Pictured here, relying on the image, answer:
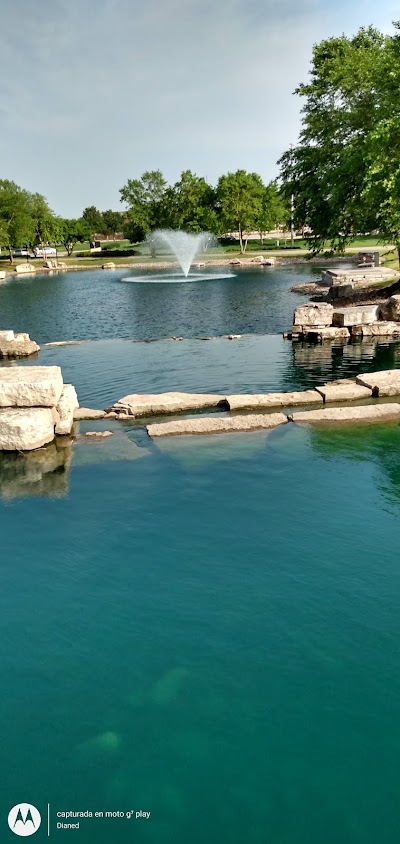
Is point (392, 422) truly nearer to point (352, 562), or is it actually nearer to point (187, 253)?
point (352, 562)

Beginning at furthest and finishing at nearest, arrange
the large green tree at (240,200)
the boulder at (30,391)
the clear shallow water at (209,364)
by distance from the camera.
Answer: the large green tree at (240,200) < the clear shallow water at (209,364) < the boulder at (30,391)

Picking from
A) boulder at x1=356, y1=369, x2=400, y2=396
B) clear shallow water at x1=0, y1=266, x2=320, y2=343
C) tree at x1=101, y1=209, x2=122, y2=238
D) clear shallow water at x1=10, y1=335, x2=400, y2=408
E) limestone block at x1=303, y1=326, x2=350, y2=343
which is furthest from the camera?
tree at x1=101, y1=209, x2=122, y2=238

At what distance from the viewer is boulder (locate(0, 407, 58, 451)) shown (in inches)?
540

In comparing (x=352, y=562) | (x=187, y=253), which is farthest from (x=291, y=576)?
(x=187, y=253)

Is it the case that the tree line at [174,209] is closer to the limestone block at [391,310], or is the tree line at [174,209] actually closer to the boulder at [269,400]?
the limestone block at [391,310]

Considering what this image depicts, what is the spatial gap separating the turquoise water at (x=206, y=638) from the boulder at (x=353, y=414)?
1.07m

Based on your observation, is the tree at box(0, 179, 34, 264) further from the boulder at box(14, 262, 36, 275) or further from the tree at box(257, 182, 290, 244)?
the tree at box(257, 182, 290, 244)

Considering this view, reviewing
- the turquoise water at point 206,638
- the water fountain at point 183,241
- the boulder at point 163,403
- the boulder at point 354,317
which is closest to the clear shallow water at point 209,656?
the turquoise water at point 206,638

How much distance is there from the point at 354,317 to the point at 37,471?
18.3 metres

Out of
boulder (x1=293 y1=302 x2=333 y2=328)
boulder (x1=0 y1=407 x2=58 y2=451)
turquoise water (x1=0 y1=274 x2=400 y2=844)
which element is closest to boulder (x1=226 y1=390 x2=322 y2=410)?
turquoise water (x1=0 y1=274 x2=400 y2=844)

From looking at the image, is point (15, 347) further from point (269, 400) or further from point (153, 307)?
point (153, 307)

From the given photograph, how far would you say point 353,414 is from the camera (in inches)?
595

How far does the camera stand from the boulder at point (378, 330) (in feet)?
86.2

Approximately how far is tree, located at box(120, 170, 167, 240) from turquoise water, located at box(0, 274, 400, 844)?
9710 cm
